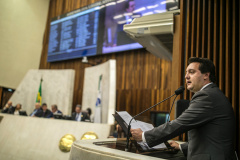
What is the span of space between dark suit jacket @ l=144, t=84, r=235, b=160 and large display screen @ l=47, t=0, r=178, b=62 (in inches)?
220

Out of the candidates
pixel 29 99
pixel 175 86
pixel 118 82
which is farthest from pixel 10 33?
pixel 175 86

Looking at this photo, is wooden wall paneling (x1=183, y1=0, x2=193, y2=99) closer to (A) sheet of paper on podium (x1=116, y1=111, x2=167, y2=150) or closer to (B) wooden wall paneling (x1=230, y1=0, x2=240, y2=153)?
(B) wooden wall paneling (x1=230, y1=0, x2=240, y2=153)

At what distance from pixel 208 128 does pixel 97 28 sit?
7353 millimetres

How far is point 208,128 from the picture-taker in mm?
1379

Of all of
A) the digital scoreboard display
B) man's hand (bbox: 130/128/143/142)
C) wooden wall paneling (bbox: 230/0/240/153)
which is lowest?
man's hand (bbox: 130/128/143/142)

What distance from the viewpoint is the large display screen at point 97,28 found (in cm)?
723

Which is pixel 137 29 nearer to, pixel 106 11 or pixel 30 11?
pixel 106 11

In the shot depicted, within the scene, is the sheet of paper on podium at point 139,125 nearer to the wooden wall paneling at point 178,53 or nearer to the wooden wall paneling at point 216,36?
the wooden wall paneling at point 178,53

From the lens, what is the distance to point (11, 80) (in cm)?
990

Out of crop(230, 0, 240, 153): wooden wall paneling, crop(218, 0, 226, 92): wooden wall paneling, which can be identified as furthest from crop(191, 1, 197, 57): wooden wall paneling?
crop(230, 0, 240, 153): wooden wall paneling

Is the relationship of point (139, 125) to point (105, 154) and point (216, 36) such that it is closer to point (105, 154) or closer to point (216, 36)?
point (105, 154)

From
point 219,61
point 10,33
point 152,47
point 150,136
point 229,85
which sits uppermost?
point 10,33

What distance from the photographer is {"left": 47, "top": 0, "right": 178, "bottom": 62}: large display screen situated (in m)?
7.23

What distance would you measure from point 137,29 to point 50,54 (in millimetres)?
7754
